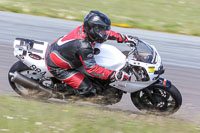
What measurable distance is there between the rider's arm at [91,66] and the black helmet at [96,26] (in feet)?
0.72

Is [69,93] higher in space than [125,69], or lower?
lower

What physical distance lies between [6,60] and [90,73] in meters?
3.33

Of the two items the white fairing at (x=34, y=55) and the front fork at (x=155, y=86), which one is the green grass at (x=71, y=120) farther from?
the white fairing at (x=34, y=55)

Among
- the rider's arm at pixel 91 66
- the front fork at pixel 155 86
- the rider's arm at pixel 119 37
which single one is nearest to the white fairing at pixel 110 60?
the rider's arm at pixel 91 66

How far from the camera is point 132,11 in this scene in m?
13.7

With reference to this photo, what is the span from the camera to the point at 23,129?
175 inches

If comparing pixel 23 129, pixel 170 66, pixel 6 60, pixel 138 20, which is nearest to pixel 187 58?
pixel 170 66

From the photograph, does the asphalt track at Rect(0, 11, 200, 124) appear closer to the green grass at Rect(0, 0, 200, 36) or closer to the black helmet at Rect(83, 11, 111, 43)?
the green grass at Rect(0, 0, 200, 36)

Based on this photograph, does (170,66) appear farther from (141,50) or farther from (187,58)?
(141,50)

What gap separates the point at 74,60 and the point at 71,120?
110 cm

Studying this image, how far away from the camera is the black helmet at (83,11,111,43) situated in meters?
5.49

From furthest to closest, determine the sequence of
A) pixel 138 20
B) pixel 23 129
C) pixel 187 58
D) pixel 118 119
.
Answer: pixel 138 20 < pixel 187 58 < pixel 118 119 < pixel 23 129

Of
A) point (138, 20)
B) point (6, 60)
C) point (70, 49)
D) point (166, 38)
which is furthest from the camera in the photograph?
point (138, 20)

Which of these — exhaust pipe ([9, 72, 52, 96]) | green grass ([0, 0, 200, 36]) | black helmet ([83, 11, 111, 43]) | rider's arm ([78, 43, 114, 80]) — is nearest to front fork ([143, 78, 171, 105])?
rider's arm ([78, 43, 114, 80])
